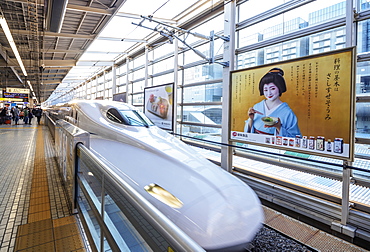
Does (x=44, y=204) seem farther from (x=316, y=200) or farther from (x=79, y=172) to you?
Answer: (x=316, y=200)

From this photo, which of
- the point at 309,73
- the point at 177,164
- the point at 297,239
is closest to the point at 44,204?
the point at 177,164

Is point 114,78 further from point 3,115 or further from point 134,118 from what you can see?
point 134,118

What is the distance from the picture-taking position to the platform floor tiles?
2.46 m

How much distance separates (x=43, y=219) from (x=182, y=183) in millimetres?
1780

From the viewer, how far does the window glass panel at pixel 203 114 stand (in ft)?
24.8

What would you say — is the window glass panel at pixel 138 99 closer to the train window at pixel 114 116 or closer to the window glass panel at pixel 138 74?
the window glass panel at pixel 138 74

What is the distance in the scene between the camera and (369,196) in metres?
4.10

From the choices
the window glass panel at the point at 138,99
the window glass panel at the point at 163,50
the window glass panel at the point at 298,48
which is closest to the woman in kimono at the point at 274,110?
the window glass panel at the point at 298,48

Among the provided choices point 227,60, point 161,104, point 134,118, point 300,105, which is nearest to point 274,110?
point 300,105

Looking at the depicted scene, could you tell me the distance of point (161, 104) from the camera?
9688mm

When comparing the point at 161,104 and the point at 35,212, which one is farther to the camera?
the point at 161,104

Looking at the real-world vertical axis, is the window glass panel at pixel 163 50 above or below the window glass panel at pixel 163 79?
above

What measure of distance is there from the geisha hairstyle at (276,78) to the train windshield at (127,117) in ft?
9.09

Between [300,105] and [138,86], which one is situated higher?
[138,86]
